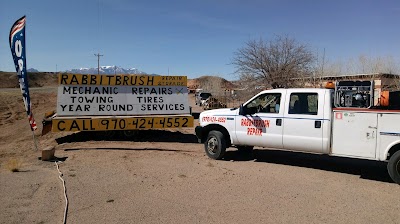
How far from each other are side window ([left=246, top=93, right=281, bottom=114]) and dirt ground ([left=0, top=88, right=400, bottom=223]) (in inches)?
56.0

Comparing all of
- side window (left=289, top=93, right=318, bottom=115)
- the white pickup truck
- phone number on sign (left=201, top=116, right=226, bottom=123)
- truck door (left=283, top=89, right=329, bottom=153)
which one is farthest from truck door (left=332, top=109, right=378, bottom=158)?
phone number on sign (left=201, top=116, right=226, bottom=123)

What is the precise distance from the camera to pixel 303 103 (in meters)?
8.45

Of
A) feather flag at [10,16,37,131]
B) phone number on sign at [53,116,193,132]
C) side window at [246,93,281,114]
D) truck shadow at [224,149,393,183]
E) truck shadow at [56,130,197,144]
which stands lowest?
truck shadow at [224,149,393,183]

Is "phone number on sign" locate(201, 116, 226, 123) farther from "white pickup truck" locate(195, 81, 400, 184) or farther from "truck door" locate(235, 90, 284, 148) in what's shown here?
"truck door" locate(235, 90, 284, 148)

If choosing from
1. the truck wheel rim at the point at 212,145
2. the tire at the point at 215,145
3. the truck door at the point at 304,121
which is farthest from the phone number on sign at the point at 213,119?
the truck door at the point at 304,121

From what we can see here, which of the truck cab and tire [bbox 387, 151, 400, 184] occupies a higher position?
the truck cab

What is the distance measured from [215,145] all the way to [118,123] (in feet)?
14.1

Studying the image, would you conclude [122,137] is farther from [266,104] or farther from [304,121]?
[304,121]

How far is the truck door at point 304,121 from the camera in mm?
8070

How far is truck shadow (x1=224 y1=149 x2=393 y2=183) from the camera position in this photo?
831 cm

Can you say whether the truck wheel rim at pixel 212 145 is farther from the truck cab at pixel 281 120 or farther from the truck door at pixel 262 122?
the truck door at pixel 262 122

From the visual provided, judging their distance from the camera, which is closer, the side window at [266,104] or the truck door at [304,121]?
the truck door at [304,121]

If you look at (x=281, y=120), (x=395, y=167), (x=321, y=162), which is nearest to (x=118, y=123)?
(x=281, y=120)

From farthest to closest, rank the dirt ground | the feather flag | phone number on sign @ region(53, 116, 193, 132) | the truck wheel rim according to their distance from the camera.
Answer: phone number on sign @ region(53, 116, 193, 132)
the feather flag
the truck wheel rim
the dirt ground
